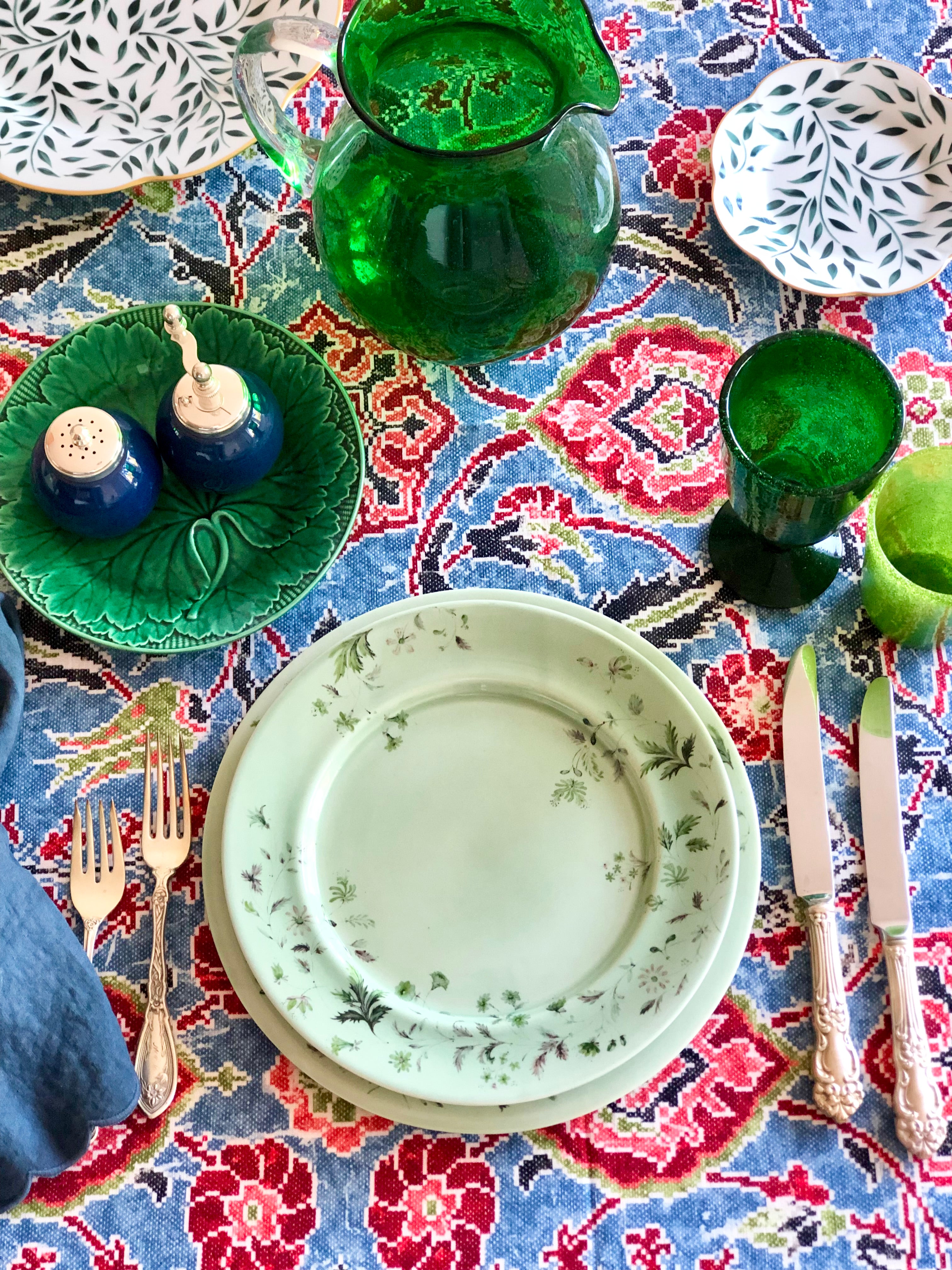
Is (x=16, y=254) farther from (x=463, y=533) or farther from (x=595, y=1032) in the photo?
(x=595, y=1032)

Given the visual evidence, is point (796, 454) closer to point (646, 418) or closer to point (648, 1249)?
point (646, 418)

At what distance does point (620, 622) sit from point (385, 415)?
0.22 meters

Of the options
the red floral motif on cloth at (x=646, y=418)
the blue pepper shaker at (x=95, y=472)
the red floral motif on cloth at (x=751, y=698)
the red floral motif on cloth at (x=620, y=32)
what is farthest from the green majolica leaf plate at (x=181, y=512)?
the red floral motif on cloth at (x=620, y=32)

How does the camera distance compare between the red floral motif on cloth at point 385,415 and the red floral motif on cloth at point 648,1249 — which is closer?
the red floral motif on cloth at point 648,1249

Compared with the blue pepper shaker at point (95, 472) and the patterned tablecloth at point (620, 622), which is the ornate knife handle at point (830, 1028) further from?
the blue pepper shaker at point (95, 472)

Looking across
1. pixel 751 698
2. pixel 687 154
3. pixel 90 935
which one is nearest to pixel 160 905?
pixel 90 935

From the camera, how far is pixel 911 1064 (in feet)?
2.04

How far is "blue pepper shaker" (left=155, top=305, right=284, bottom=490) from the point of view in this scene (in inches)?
26.1

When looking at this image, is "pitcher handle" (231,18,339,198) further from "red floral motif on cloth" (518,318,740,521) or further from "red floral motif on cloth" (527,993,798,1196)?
"red floral motif on cloth" (527,993,798,1196)

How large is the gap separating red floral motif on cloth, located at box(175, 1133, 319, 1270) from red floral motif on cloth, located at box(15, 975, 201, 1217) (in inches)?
0.6

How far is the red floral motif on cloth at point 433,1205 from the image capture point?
2.02 ft

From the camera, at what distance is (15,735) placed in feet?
2.29

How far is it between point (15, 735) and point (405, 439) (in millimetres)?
316

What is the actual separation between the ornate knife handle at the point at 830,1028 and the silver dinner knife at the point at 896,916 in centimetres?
3
